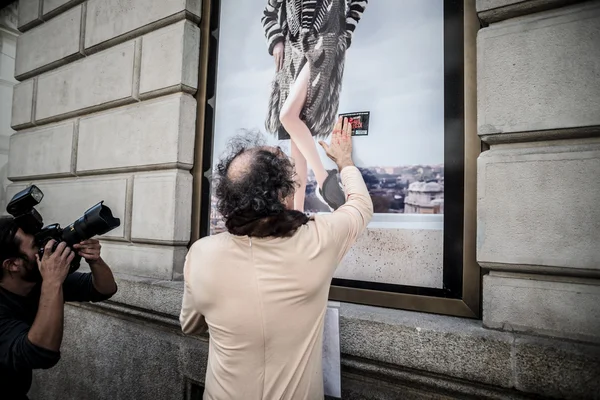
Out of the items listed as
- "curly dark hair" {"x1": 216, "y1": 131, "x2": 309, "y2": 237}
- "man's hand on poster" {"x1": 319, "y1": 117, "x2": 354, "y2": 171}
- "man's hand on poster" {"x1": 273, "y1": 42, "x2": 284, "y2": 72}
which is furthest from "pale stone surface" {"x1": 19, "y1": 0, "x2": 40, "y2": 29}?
"curly dark hair" {"x1": 216, "y1": 131, "x2": 309, "y2": 237}

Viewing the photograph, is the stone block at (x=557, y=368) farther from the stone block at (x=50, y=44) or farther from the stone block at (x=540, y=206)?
the stone block at (x=50, y=44)

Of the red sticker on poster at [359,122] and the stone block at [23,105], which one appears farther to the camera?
the stone block at [23,105]

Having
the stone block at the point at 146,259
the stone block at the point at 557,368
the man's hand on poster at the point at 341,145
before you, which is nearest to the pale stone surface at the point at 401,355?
the stone block at the point at 557,368

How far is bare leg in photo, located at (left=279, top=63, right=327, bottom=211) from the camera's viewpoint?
2.50 m

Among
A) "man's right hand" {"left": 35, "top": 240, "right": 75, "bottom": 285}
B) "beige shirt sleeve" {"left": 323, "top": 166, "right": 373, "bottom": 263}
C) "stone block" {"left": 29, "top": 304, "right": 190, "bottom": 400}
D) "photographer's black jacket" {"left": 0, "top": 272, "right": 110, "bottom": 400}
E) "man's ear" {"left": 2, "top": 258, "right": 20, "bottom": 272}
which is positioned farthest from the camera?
"stone block" {"left": 29, "top": 304, "right": 190, "bottom": 400}

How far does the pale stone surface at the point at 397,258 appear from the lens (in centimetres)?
207

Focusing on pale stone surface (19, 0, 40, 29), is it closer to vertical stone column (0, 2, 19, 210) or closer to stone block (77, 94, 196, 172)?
vertical stone column (0, 2, 19, 210)

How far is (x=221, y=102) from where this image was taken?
3041 millimetres

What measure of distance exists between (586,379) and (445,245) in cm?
80

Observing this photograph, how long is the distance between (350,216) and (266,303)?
529 millimetres

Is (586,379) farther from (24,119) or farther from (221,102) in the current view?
(24,119)

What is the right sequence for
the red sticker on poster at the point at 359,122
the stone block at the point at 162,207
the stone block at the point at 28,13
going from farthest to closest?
the stone block at the point at 28,13 → the stone block at the point at 162,207 → the red sticker on poster at the point at 359,122

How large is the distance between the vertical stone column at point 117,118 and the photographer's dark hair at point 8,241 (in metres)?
1.15

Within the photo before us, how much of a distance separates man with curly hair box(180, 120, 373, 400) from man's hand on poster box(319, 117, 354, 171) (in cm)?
63
